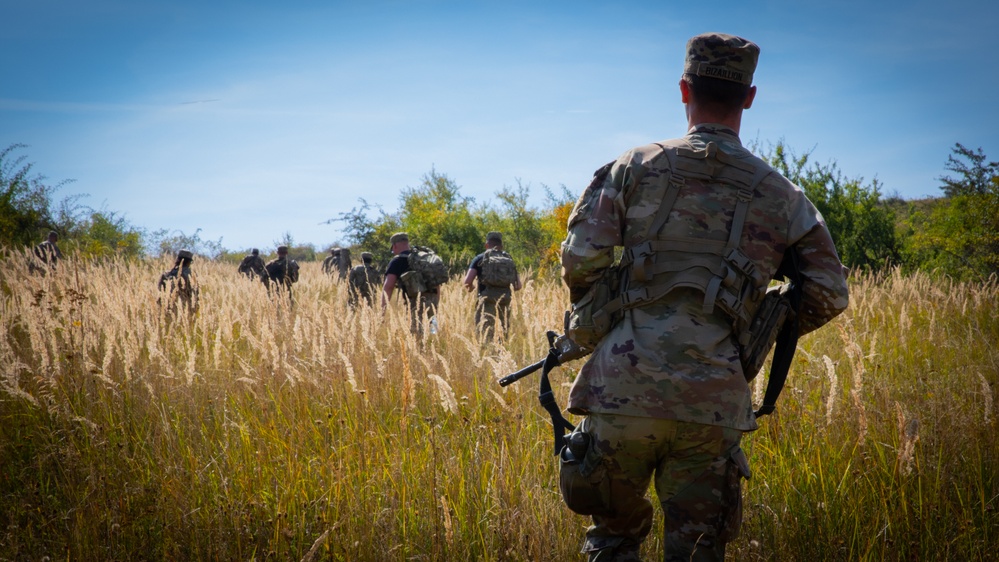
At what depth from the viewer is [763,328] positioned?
7.07ft

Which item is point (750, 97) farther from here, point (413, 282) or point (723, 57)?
point (413, 282)

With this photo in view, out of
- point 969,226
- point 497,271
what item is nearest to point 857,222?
point 969,226

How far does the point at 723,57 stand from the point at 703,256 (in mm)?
731

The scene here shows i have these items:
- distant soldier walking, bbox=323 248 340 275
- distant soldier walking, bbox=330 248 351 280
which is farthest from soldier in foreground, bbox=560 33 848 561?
distant soldier walking, bbox=323 248 340 275

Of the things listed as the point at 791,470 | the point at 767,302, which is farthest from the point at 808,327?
the point at 791,470

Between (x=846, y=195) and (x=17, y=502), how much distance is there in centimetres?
1590

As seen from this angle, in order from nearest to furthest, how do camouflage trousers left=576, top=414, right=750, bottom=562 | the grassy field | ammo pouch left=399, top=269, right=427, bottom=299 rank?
camouflage trousers left=576, top=414, right=750, bottom=562 < the grassy field < ammo pouch left=399, top=269, right=427, bottom=299

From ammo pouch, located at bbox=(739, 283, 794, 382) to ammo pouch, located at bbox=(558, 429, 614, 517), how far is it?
0.64 metres

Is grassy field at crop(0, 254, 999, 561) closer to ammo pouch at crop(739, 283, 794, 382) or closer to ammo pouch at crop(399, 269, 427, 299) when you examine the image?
ammo pouch at crop(739, 283, 794, 382)

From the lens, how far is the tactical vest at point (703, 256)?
2.07 meters

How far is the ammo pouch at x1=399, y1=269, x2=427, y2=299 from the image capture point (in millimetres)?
8320

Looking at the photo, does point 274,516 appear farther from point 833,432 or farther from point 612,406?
point 833,432

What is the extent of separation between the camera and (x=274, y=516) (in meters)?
3.09

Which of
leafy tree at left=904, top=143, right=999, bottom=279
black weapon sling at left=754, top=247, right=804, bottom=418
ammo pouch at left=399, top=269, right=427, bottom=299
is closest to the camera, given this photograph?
black weapon sling at left=754, top=247, right=804, bottom=418
